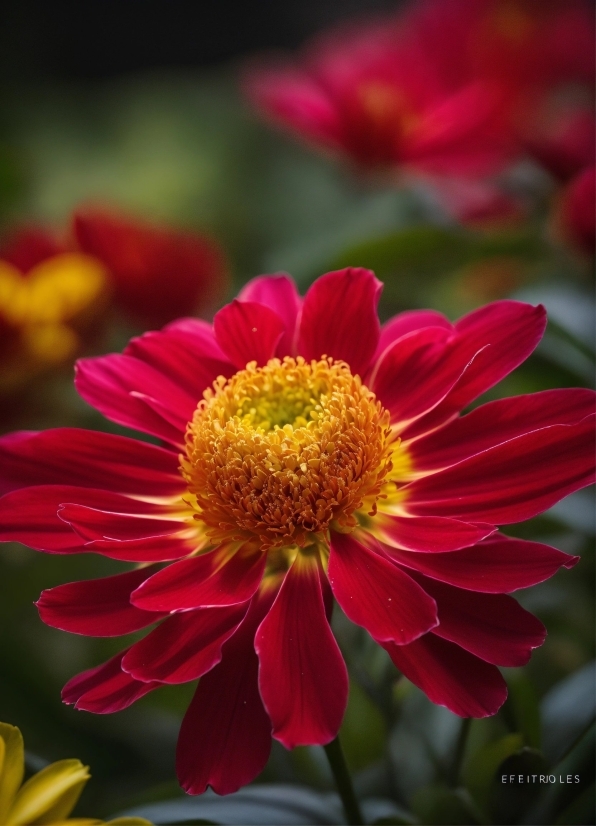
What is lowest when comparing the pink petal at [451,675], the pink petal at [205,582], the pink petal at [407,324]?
the pink petal at [451,675]

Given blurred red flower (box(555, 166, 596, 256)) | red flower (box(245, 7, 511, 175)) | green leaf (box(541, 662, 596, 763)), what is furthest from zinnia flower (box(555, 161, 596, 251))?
green leaf (box(541, 662, 596, 763))

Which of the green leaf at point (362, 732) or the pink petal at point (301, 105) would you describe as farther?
the pink petal at point (301, 105)

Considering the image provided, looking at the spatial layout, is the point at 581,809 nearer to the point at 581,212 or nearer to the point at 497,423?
the point at 497,423

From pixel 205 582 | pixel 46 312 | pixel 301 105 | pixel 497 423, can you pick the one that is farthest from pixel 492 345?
pixel 301 105

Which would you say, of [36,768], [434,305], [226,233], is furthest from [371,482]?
[226,233]

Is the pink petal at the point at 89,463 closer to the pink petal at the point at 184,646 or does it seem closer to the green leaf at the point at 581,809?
the pink petal at the point at 184,646

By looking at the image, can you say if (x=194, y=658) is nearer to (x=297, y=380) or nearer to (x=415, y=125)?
(x=297, y=380)

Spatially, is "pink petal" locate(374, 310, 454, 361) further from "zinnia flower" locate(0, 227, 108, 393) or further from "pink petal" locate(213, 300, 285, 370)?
"zinnia flower" locate(0, 227, 108, 393)

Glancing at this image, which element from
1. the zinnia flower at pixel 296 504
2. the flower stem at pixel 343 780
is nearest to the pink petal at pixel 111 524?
the zinnia flower at pixel 296 504
